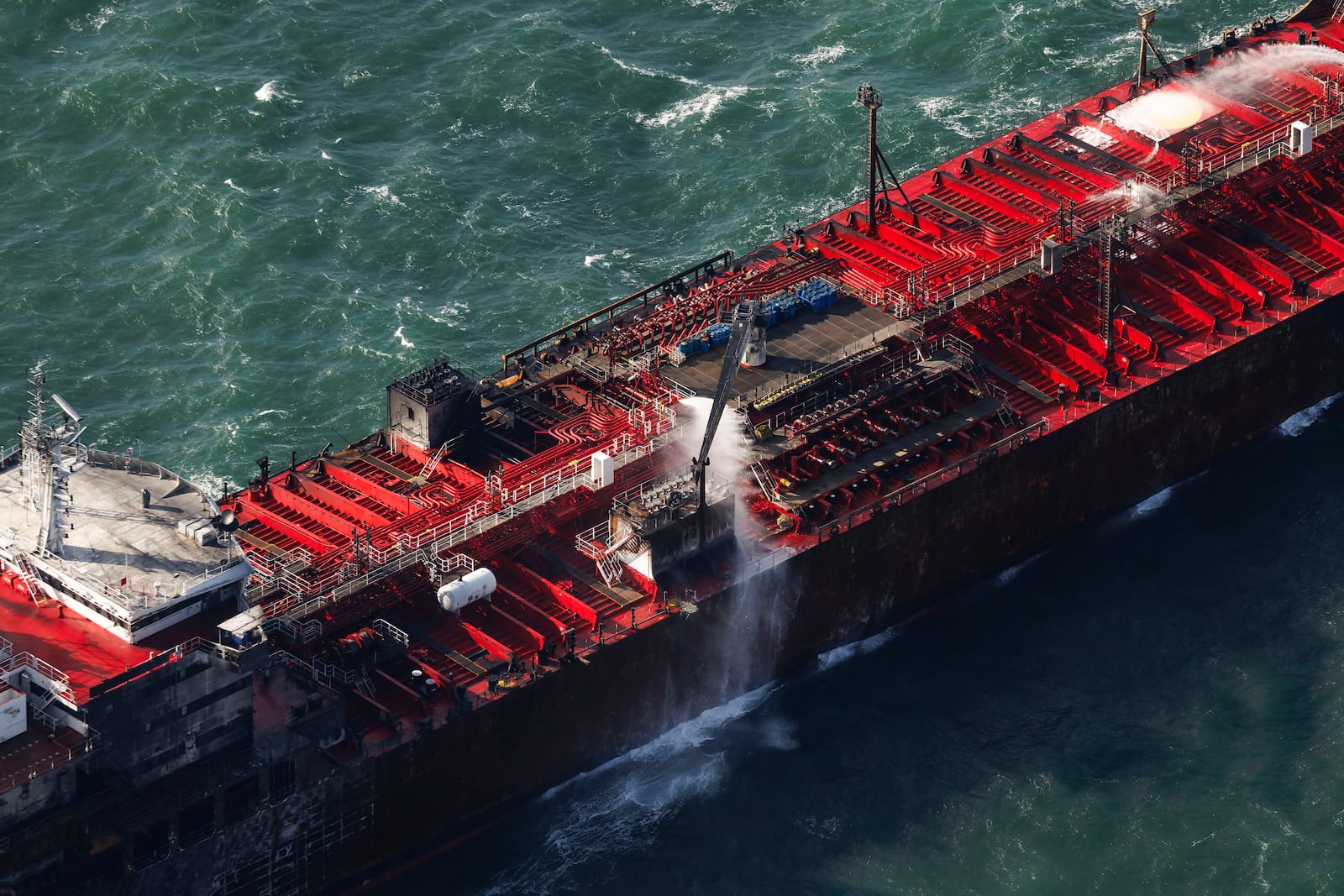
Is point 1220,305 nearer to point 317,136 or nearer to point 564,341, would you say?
point 564,341

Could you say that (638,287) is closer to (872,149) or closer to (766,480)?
(872,149)

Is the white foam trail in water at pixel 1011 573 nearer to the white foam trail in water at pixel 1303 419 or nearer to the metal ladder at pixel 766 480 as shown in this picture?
the metal ladder at pixel 766 480

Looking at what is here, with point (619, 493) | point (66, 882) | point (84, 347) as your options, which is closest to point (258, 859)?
point (66, 882)

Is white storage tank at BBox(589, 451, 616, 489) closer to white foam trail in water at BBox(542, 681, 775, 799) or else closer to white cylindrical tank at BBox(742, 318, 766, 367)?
white cylindrical tank at BBox(742, 318, 766, 367)

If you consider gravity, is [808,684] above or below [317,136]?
below

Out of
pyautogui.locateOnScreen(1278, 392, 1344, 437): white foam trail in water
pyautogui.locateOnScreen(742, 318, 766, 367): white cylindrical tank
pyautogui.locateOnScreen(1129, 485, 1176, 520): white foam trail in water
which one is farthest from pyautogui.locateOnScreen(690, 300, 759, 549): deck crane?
pyautogui.locateOnScreen(1278, 392, 1344, 437): white foam trail in water
